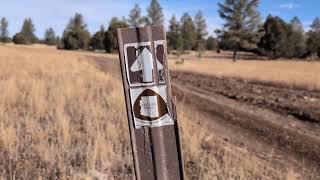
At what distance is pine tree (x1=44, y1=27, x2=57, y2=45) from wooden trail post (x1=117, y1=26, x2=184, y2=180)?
4816 inches

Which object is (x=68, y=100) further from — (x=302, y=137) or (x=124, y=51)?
(x=124, y=51)

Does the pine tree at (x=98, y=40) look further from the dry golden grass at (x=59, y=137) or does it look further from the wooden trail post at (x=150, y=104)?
the wooden trail post at (x=150, y=104)

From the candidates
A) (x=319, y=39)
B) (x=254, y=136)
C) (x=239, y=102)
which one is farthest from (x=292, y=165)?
(x=319, y=39)

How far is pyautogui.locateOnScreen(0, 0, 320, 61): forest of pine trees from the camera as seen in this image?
65.1 meters

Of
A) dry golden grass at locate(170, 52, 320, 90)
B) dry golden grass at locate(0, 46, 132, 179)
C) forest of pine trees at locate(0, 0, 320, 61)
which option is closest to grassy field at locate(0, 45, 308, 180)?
dry golden grass at locate(0, 46, 132, 179)

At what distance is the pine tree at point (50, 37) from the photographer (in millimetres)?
122088

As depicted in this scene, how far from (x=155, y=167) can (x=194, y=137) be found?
3.82m

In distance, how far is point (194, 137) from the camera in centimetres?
663

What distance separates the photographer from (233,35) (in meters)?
64.9

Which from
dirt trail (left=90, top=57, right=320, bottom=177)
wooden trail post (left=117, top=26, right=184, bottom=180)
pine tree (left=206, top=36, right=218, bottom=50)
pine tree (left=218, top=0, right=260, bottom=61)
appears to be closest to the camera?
wooden trail post (left=117, top=26, right=184, bottom=180)

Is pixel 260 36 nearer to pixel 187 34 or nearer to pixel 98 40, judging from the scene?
pixel 187 34

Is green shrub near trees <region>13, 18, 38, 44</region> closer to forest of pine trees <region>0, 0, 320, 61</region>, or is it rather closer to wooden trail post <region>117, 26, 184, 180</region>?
forest of pine trees <region>0, 0, 320, 61</region>

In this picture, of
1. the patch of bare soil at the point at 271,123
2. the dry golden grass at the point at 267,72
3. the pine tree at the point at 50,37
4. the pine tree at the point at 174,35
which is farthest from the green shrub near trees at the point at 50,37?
the patch of bare soil at the point at 271,123

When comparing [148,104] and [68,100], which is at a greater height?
[148,104]
